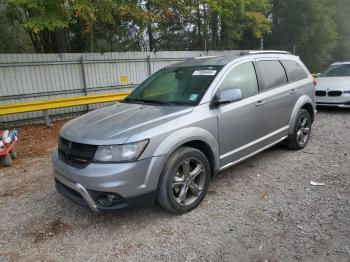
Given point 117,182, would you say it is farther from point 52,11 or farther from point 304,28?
point 304,28

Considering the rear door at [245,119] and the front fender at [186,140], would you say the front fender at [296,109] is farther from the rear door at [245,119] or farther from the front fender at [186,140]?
the front fender at [186,140]

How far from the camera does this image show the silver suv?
3145 mm

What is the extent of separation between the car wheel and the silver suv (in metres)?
0.01

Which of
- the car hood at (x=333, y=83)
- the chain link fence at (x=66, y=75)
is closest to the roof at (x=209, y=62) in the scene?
the chain link fence at (x=66, y=75)

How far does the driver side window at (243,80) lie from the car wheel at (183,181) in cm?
101

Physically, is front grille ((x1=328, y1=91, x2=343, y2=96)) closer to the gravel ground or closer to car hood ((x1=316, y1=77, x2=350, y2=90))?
car hood ((x1=316, y1=77, x2=350, y2=90))

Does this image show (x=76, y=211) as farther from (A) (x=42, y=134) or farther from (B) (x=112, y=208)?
(A) (x=42, y=134)

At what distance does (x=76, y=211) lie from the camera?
384 cm

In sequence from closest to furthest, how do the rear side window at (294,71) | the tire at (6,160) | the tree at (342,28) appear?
the rear side window at (294,71) < the tire at (6,160) < the tree at (342,28)

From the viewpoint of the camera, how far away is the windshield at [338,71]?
361 inches

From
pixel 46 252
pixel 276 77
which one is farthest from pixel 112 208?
pixel 276 77

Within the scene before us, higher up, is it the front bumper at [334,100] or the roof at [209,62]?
the roof at [209,62]

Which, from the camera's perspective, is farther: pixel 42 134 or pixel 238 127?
pixel 42 134

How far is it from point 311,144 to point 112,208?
4.29 meters
